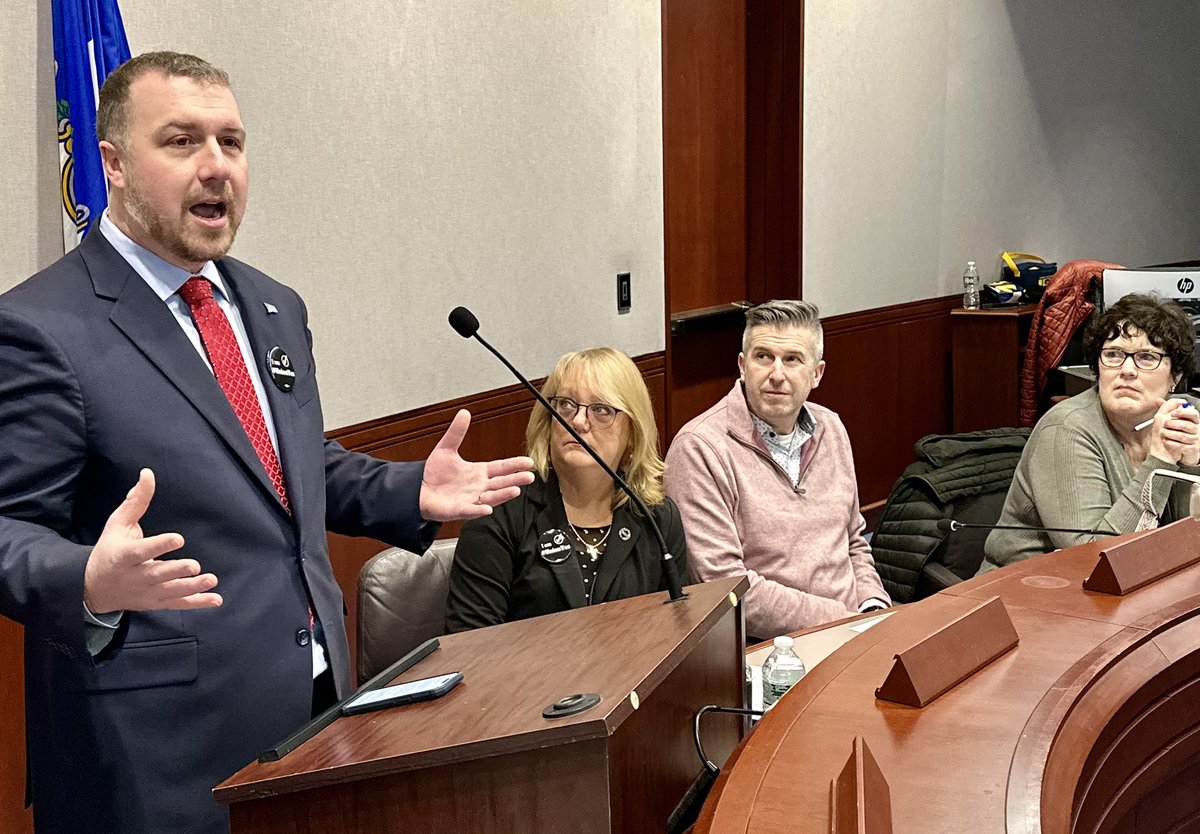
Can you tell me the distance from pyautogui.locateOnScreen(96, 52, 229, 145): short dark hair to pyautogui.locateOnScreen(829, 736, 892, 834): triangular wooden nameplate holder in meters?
1.16

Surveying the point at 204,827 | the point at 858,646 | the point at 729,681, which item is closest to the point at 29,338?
the point at 204,827

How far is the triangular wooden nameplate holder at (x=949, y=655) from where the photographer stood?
1.55m

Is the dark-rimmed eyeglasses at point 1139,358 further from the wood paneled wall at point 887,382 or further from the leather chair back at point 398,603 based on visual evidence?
the wood paneled wall at point 887,382

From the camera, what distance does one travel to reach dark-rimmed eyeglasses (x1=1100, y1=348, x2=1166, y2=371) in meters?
3.06

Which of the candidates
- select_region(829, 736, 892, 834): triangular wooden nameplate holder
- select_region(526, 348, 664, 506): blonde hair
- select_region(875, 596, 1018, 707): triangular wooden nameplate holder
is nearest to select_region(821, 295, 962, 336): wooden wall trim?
select_region(526, 348, 664, 506): blonde hair

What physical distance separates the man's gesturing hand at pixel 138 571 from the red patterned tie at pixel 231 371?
0.34 metres

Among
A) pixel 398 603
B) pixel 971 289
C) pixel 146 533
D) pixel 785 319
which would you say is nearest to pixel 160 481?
pixel 146 533

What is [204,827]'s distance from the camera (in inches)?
65.8

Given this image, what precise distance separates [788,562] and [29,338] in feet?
5.82

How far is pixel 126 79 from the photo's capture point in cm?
170

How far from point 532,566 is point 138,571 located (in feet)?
3.90

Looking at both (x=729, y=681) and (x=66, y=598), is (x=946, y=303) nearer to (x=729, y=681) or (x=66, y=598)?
(x=729, y=681)

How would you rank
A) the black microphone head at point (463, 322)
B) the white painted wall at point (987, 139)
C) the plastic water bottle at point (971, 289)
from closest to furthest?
1. the black microphone head at point (463, 322)
2. the white painted wall at point (987, 139)
3. the plastic water bottle at point (971, 289)

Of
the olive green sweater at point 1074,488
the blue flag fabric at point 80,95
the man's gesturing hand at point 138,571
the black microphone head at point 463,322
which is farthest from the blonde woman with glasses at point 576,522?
the man's gesturing hand at point 138,571
